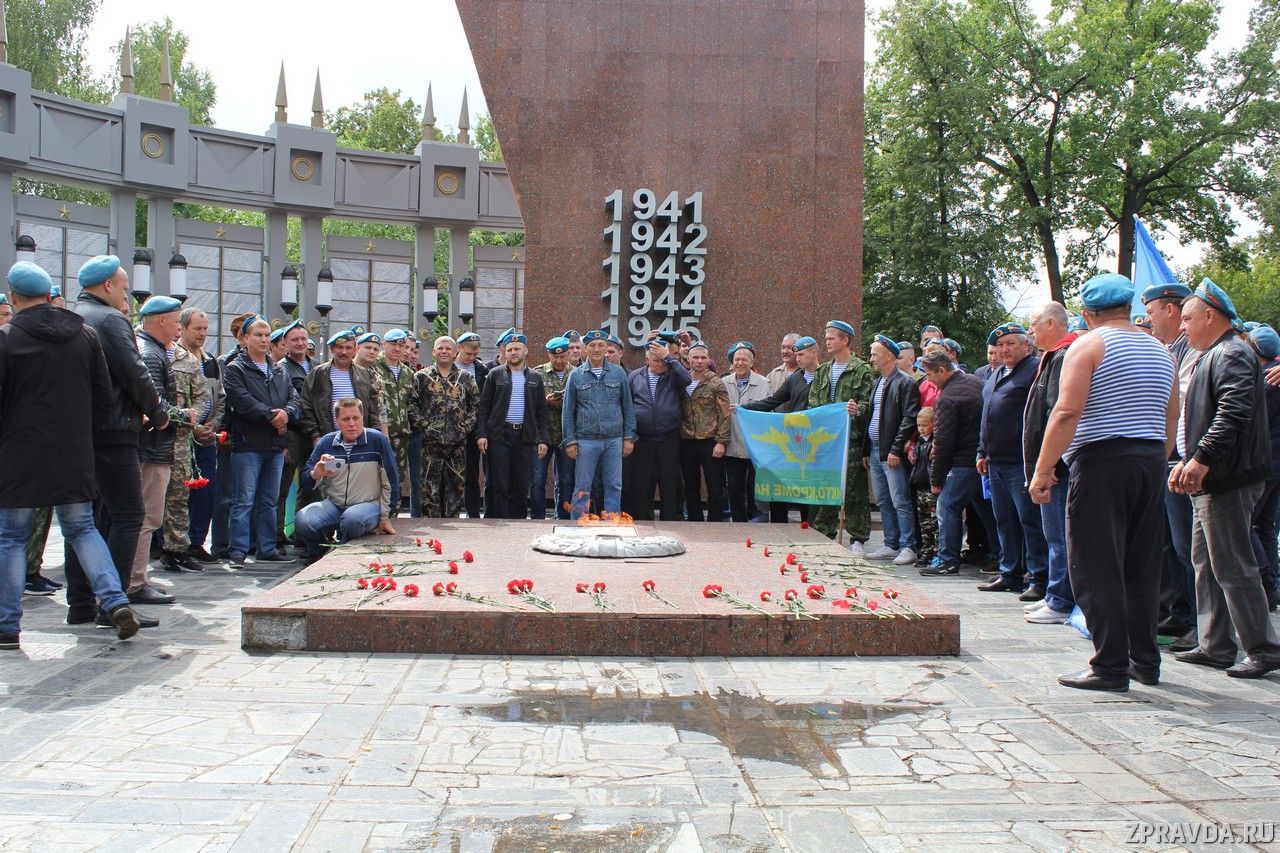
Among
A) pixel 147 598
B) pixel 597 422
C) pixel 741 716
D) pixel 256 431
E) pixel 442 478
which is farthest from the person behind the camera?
pixel 442 478

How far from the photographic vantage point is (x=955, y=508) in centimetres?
875

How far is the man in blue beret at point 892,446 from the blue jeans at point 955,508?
512mm

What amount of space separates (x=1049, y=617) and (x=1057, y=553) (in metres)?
0.41

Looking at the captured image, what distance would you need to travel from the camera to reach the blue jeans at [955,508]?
865cm

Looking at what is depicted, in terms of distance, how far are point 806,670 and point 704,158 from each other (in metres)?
8.46

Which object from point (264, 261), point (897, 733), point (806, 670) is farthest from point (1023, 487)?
point (264, 261)

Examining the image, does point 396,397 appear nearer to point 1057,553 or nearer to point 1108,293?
point 1057,553

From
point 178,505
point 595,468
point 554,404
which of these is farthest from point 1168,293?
point 178,505

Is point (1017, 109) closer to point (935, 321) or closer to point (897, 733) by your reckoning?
point (935, 321)

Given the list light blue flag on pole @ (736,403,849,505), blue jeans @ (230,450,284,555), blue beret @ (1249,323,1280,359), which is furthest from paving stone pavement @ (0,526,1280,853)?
light blue flag on pole @ (736,403,849,505)

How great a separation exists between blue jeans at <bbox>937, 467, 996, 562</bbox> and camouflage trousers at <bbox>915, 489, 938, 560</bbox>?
1.67 ft

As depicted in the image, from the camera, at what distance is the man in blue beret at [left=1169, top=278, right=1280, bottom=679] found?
5.29m

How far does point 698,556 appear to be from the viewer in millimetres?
7402

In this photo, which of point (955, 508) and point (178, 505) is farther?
point (955, 508)
